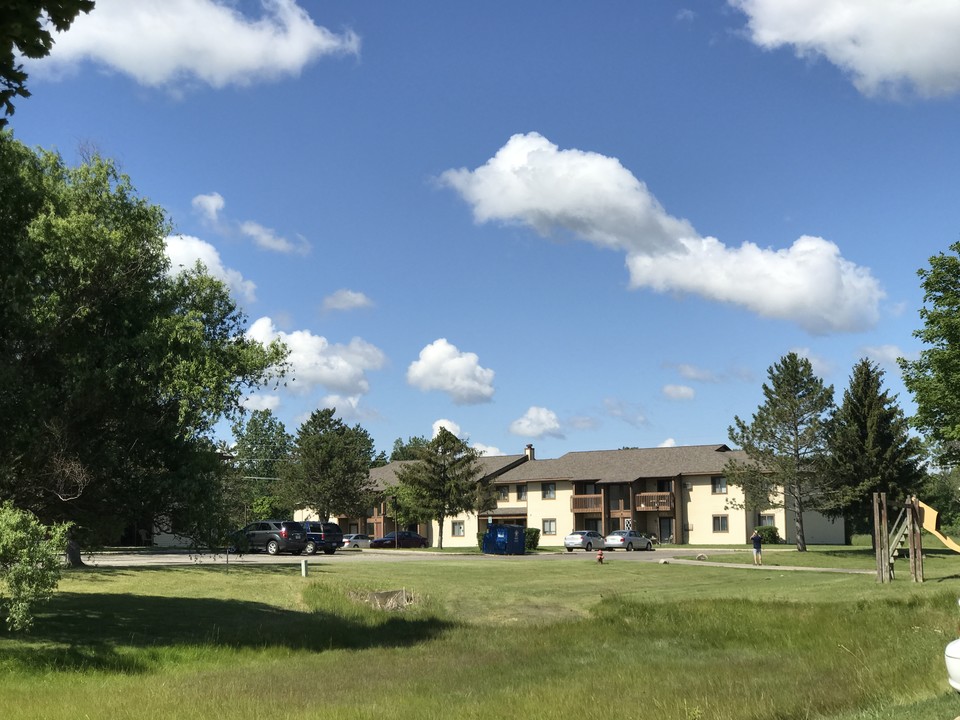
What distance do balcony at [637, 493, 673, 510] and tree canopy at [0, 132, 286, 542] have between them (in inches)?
2316

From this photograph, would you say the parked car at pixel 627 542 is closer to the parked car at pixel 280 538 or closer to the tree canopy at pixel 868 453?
the tree canopy at pixel 868 453

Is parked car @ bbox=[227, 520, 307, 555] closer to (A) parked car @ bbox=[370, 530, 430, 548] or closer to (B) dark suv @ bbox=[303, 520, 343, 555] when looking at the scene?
(B) dark suv @ bbox=[303, 520, 343, 555]

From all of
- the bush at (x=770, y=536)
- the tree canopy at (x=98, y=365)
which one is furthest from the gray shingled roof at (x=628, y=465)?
the tree canopy at (x=98, y=365)

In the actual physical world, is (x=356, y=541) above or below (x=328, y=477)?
below

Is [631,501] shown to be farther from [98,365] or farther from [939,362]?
[98,365]

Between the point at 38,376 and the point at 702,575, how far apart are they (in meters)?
27.8

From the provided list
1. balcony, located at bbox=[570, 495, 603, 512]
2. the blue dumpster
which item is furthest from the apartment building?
the blue dumpster

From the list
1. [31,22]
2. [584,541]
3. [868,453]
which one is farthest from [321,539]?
[31,22]

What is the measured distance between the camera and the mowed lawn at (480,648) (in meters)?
12.8

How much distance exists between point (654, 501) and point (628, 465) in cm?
509

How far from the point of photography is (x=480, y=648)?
2091 centimetres

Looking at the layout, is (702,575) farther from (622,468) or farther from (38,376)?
(622,468)

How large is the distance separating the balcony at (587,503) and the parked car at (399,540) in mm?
13635

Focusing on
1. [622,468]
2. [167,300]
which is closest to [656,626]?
[167,300]
